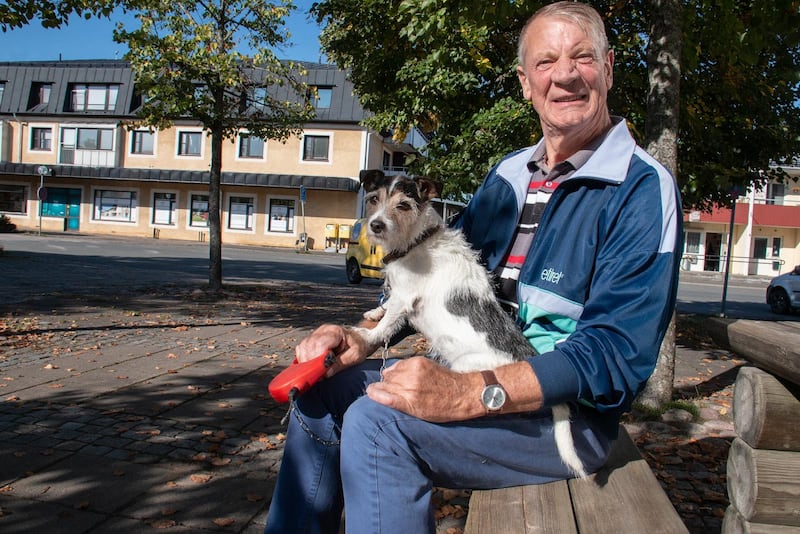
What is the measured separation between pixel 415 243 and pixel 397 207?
1.13ft

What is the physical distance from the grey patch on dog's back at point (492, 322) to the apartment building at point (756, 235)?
37.8 m

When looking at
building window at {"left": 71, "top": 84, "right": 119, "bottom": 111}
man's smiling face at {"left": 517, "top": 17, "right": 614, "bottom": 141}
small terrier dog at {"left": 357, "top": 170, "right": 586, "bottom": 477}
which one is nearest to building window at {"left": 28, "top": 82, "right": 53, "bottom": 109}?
building window at {"left": 71, "top": 84, "right": 119, "bottom": 111}

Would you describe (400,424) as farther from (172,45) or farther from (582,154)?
(172,45)

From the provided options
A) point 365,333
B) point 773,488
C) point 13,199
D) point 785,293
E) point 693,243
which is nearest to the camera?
point 773,488

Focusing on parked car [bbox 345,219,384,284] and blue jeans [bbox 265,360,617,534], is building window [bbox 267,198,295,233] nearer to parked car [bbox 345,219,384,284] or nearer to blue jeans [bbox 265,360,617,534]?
parked car [bbox 345,219,384,284]

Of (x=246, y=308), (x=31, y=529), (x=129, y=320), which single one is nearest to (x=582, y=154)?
(x=31, y=529)

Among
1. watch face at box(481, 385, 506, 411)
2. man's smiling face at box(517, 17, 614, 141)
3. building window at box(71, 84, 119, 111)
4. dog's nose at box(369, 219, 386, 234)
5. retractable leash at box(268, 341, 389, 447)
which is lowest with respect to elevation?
retractable leash at box(268, 341, 389, 447)

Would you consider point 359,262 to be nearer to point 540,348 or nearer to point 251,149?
point 540,348

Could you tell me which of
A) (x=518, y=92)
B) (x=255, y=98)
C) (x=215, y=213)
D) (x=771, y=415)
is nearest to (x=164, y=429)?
(x=771, y=415)

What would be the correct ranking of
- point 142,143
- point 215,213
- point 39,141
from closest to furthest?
point 215,213
point 142,143
point 39,141

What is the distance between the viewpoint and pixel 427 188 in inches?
121

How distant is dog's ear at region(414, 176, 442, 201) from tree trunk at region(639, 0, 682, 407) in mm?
2797

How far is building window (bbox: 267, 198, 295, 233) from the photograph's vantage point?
119 ft

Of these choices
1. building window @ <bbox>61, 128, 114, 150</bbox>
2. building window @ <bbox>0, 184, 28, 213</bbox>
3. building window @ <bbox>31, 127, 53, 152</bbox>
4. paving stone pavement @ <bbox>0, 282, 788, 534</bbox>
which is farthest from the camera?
building window @ <bbox>0, 184, 28, 213</bbox>
